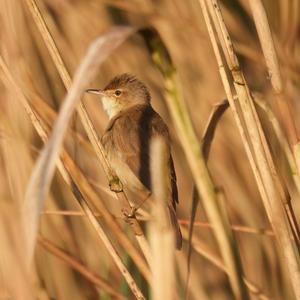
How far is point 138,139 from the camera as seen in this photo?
3510 mm

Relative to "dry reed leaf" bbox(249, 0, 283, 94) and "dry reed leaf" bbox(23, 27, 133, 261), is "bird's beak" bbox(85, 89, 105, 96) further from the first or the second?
"dry reed leaf" bbox(23, 27, 133, 261)

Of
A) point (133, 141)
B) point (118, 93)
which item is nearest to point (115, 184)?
point (133, 141)

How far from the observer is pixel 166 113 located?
4270 mm

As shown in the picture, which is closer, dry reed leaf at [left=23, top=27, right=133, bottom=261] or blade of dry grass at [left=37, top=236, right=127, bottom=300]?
dry reed leaf at [left=23, top=27, right=133, bottom=261]

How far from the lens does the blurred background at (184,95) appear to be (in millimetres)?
3623

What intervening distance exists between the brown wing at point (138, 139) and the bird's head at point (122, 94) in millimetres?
250

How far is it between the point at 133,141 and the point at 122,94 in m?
0.62

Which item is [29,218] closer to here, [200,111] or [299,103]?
[299,103]

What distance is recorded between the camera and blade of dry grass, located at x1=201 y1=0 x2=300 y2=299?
236cm

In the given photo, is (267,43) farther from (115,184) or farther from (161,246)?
(161,246)

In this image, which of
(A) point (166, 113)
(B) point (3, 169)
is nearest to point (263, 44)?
(B) point (3, 169)

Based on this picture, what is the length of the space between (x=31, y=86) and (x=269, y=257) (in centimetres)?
158

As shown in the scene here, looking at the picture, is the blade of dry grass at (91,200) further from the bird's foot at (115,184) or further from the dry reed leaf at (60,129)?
the dry reed leaf at (60,129)

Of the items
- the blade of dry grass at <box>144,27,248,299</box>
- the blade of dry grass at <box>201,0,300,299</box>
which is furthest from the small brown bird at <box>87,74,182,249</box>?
the blade of dry grass at <box>144,27,248,299</box>
